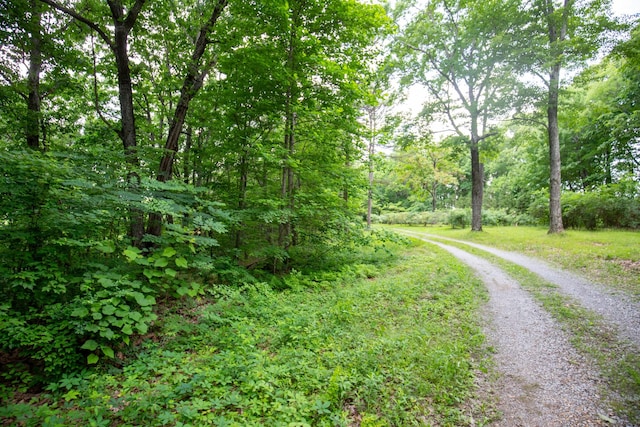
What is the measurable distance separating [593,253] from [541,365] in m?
8.07

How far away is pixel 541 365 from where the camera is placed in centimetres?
342

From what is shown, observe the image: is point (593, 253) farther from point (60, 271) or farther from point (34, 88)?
point (34, 88)

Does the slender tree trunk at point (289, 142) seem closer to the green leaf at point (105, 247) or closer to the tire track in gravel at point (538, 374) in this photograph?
the green leaf at point (105, 247)

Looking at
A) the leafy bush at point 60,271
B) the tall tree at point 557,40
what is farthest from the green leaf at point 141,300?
the tall tree at point 557,40

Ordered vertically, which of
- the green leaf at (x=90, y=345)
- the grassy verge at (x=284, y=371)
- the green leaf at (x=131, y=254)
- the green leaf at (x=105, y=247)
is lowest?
the grassy verge at (x=284, y=371)

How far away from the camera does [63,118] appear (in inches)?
325

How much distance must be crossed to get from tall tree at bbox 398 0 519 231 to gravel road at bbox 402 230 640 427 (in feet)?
39.3

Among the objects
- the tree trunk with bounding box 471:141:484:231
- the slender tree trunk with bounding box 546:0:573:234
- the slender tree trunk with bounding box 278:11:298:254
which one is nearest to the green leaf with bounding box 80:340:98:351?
the slender tree trunk with bounding box 278:11:298:254

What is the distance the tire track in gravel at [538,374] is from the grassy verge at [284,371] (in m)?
0.34

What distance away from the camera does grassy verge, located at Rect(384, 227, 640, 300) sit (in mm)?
6539

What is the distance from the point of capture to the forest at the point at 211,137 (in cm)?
358

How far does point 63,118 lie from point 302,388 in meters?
10.6

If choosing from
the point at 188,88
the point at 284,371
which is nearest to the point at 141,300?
the point at 284,371

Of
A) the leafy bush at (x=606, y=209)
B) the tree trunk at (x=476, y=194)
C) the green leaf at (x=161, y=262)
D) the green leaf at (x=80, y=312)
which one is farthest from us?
the tree trunk at (x=476, y=194)
